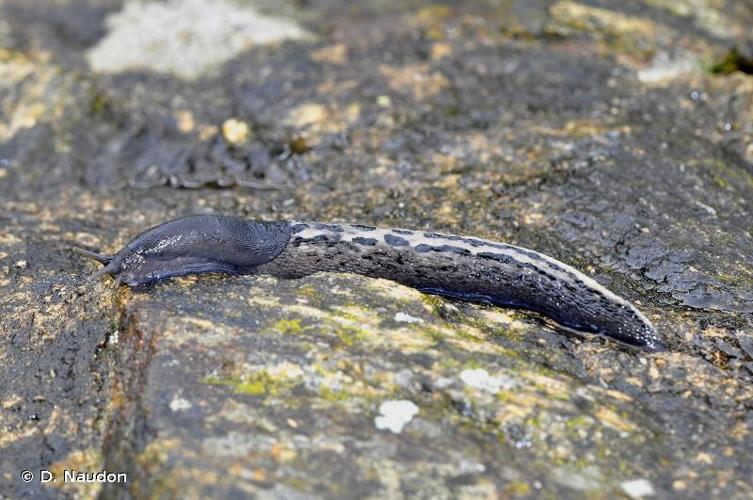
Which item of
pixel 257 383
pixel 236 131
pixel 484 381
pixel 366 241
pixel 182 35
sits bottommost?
pixel 236 131

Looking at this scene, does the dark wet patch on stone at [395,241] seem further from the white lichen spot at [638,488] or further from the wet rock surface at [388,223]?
the white lichen spot at [638,488]

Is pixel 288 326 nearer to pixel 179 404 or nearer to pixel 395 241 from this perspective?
pixel 179 404

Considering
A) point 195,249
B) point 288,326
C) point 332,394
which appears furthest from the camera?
point 195,249

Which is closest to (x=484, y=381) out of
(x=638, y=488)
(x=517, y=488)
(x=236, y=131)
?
(x=517, y=488)

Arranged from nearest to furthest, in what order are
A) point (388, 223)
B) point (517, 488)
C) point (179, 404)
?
point (517, 488)
point (179, 404)
point (388, 223)

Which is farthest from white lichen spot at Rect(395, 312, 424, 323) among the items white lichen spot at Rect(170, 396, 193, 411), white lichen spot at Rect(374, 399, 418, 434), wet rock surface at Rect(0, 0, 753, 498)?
white lichen spot at Rect(170, 396, 193, 411)

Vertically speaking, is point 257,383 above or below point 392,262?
above

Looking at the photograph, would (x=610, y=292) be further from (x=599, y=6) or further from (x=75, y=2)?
(x=75, y=2)

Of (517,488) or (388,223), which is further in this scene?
(388,223)
